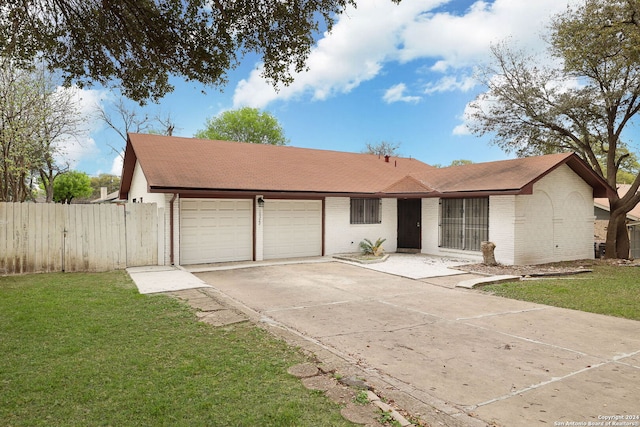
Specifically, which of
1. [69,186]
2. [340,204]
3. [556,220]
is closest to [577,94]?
[556,220]

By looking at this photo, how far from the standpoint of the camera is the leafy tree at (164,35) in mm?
7895

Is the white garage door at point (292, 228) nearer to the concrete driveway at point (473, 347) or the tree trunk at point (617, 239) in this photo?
the concrete driveway at point (473, 347)

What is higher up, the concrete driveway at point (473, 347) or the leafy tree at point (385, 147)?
the leafy tree at point (385, 147)

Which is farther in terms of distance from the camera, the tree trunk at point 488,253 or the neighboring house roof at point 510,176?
the neighboring house roof at point 510,176

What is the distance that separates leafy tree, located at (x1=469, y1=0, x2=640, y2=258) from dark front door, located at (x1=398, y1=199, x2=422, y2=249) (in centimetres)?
528

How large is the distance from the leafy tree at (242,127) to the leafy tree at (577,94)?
1136 inches

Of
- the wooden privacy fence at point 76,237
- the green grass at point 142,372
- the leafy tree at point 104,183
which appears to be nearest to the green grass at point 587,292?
the green grass at point 142,372

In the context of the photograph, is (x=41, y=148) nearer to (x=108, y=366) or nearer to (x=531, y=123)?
(x=108, y=366)

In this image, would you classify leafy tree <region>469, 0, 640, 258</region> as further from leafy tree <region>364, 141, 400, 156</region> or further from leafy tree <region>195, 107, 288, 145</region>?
leafy tree <region>195, 107, 288, 145</region>

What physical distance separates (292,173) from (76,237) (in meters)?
7.94

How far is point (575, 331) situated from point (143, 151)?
13753 millimetres

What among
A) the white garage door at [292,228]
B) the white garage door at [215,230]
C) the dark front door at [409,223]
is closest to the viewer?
the white garage door at [215,230]

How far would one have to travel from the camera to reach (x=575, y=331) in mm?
6242

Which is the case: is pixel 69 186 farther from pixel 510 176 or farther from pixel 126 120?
pixel 510 176
